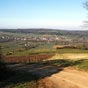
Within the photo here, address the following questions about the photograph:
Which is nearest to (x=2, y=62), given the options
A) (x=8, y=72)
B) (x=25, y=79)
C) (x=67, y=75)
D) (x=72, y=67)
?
(x=8, y=72)

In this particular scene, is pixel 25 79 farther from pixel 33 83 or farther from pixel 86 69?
pixel 86 69

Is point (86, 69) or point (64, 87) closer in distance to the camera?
point (64, 87)

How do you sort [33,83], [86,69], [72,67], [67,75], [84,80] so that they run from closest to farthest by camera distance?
[33,83]
[84,80]
[67,75]
[86,69]
[72,67]

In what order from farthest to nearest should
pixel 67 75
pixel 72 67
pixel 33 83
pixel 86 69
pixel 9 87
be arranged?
pixel 72 67 < pixel 86 69 < pixel 67 75 < pixel 33 83 < pixel 9 87

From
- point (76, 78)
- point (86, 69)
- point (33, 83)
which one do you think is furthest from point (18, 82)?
point (86, 69)

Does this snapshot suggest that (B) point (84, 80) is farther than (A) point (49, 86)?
Yes

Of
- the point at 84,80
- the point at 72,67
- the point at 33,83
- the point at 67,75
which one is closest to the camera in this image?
the point at 33,83

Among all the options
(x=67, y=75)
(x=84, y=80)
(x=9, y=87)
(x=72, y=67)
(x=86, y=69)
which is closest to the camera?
(x=9, y=87)

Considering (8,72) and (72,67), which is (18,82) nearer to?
(8,72)

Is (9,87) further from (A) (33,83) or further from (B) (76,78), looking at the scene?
(B) (76,78)
